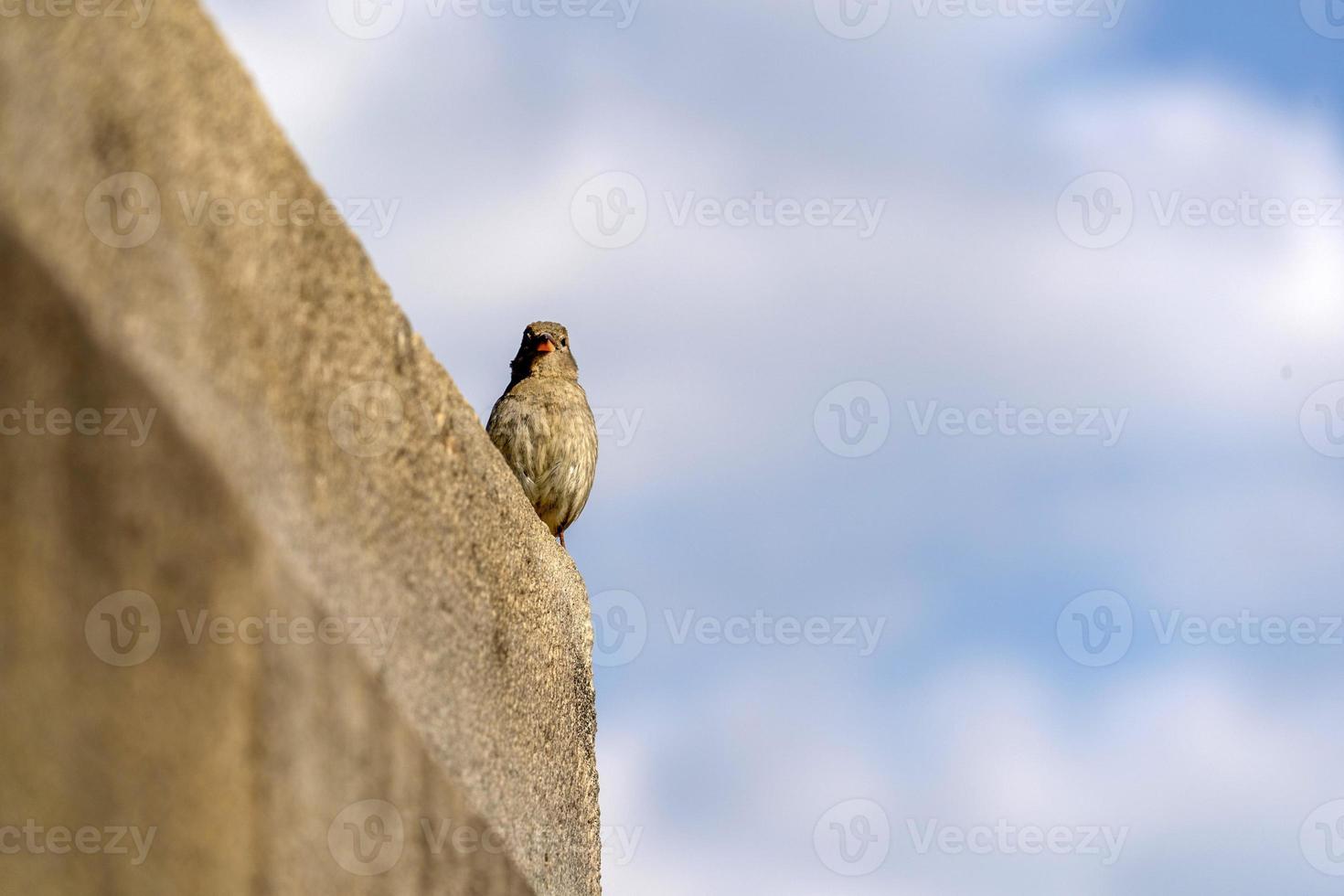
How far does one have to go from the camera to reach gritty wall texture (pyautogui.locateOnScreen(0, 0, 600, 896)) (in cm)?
174

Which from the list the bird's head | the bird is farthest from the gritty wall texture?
the bird's head

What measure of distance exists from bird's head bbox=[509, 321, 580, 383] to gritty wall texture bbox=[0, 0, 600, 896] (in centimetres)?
429

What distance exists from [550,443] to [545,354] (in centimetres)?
83

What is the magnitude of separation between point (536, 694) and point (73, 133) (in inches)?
84.8

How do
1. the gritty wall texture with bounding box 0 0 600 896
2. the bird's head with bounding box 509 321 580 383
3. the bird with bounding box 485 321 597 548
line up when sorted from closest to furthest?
the gritty wall texture with bounding box 0 0 600 896
the bird with bounding box 485 321 597 548
the bird's head with bounding box 509 321 580 383

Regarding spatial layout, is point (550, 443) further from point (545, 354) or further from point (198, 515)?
point (198, 515)

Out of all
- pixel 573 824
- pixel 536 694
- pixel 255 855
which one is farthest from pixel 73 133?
pixel 573 824

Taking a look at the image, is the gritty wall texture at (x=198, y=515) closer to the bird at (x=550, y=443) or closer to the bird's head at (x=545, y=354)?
the bird at (x=550, y=443)

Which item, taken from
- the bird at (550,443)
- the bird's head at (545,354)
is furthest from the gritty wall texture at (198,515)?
the bird's head at (545,354)

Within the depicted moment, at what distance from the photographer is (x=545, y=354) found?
23.8 feet

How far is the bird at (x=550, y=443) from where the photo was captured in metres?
6.48

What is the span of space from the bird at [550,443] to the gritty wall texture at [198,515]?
354 centimetres

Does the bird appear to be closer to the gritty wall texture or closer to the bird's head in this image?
the bird's head

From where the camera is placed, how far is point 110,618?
1.81 m
